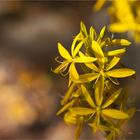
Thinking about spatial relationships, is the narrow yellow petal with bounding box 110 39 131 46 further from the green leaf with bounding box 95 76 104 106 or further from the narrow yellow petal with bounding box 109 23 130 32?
the narrow yellow petal with bounding box 109 23 130 32

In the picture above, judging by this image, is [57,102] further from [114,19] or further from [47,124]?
[114,19]

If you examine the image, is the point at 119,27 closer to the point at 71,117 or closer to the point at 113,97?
the point at 113,97

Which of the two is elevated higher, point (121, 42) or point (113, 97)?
point (121, 42)

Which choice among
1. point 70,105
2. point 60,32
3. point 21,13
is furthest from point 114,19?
point 21,13

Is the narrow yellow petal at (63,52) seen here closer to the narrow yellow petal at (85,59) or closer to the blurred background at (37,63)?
the narrow yellow petal at (85,59)

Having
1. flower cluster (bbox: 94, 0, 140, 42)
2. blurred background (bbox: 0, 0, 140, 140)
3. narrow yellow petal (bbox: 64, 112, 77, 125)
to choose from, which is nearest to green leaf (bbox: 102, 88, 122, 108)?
narrow yellow petal (bbox: 64, 112, 77, 125)

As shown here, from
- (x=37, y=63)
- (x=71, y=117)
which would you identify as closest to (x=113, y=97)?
(x=71, y=117)
